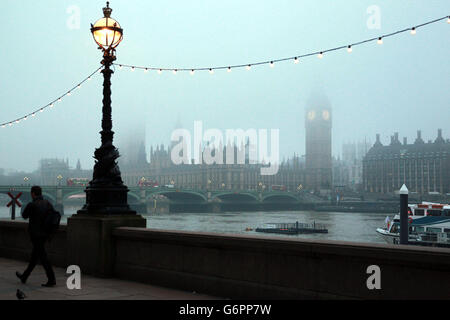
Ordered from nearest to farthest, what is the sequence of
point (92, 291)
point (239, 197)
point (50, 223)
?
point (92, 291), point (50, 223), point (239, 197)

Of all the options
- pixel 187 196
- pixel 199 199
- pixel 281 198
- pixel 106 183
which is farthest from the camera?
pixel 281 198

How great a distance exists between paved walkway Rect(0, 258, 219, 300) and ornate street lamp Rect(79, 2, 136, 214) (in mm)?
1180

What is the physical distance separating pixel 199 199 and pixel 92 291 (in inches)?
3906

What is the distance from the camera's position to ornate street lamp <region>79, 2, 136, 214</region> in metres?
8.66

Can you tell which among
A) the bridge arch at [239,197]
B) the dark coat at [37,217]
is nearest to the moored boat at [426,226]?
the dark coat at [37,217]

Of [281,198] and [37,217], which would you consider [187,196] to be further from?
[37,217]

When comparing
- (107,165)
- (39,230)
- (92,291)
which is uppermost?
(107,165)

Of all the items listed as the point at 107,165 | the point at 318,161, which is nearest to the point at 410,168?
the point at 318,161

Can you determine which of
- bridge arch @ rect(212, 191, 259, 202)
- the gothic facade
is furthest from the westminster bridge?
the gothic facade

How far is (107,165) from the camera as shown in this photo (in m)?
8.76

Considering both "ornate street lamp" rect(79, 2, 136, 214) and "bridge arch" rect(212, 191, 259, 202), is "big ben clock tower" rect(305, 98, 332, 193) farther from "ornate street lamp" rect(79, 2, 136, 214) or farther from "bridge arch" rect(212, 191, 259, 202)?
"ornate street lamp" rect(79, 2, 136, 214)

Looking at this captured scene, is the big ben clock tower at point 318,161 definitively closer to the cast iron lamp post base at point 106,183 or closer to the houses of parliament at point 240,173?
the houses of parliament at point 240,173
